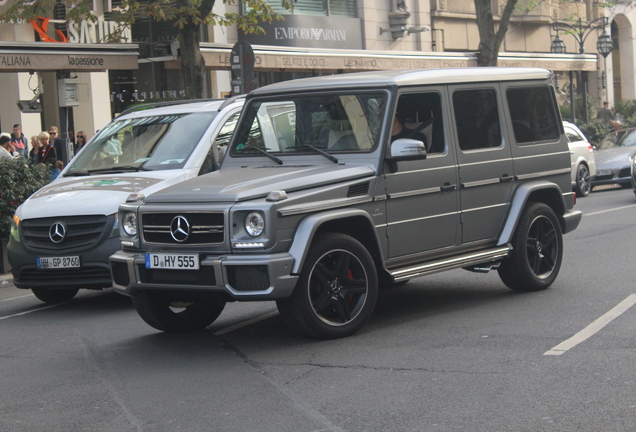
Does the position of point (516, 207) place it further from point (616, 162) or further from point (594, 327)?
point (616, 162)

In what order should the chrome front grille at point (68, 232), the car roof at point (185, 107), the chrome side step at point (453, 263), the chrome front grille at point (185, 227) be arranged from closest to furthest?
1. the chrome front grille at point (185, 227)
2. the chrome side step at point (453, 263)
3. the chrome front grille at point (68, 232)
4. the car roof at point (185, 107)

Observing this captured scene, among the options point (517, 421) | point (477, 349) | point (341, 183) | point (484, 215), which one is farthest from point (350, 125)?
point (517, 421)

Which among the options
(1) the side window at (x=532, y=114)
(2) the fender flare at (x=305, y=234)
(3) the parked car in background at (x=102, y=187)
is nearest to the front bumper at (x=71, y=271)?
(3) the parked car in background at (x=102, y=187)

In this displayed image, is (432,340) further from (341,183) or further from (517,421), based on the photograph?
(517,421)

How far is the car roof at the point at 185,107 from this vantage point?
35.8 feet

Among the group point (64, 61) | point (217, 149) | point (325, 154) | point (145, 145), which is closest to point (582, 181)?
point (64, 61)

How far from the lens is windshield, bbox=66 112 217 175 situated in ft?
34.2

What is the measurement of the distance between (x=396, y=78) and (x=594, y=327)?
251 centimetres

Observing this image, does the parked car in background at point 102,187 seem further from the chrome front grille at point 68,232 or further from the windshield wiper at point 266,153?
the windshield wiper at point 266,153

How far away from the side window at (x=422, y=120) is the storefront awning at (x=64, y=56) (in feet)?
39.4

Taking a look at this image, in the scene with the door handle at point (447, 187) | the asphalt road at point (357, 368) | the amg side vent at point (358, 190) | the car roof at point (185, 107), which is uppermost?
the car roof at point (185, 107)

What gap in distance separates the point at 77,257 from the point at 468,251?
12.2ft

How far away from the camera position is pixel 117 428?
538 cm

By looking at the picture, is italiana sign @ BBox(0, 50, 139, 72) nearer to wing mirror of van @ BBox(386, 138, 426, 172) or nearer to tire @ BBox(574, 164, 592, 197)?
tire @ BBox(574, 164, 592, 197)
